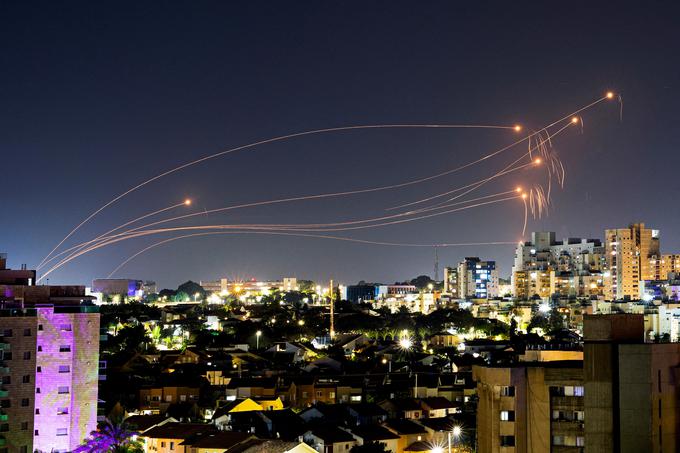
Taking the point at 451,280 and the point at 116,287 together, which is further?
the point at 451,280

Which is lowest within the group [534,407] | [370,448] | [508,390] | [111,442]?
[370,448]

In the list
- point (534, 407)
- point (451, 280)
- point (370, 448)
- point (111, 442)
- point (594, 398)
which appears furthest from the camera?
point (451, 280)

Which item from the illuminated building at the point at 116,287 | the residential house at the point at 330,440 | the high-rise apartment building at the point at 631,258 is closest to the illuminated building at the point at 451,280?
the high-rise apartment building at the point at 631,258

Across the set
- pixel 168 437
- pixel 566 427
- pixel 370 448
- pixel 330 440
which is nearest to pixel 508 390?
pixel 566 427

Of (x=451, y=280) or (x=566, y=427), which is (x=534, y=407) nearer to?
(x=566, y=427)

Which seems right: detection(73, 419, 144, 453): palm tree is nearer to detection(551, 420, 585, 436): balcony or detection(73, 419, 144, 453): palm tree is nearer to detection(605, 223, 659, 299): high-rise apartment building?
detection(551, 420, 585, 436): balcony

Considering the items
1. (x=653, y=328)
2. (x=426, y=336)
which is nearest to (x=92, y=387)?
(x=426, y=336)

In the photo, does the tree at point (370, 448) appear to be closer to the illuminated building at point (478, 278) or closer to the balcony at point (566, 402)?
the balcony at point (566, 402)
